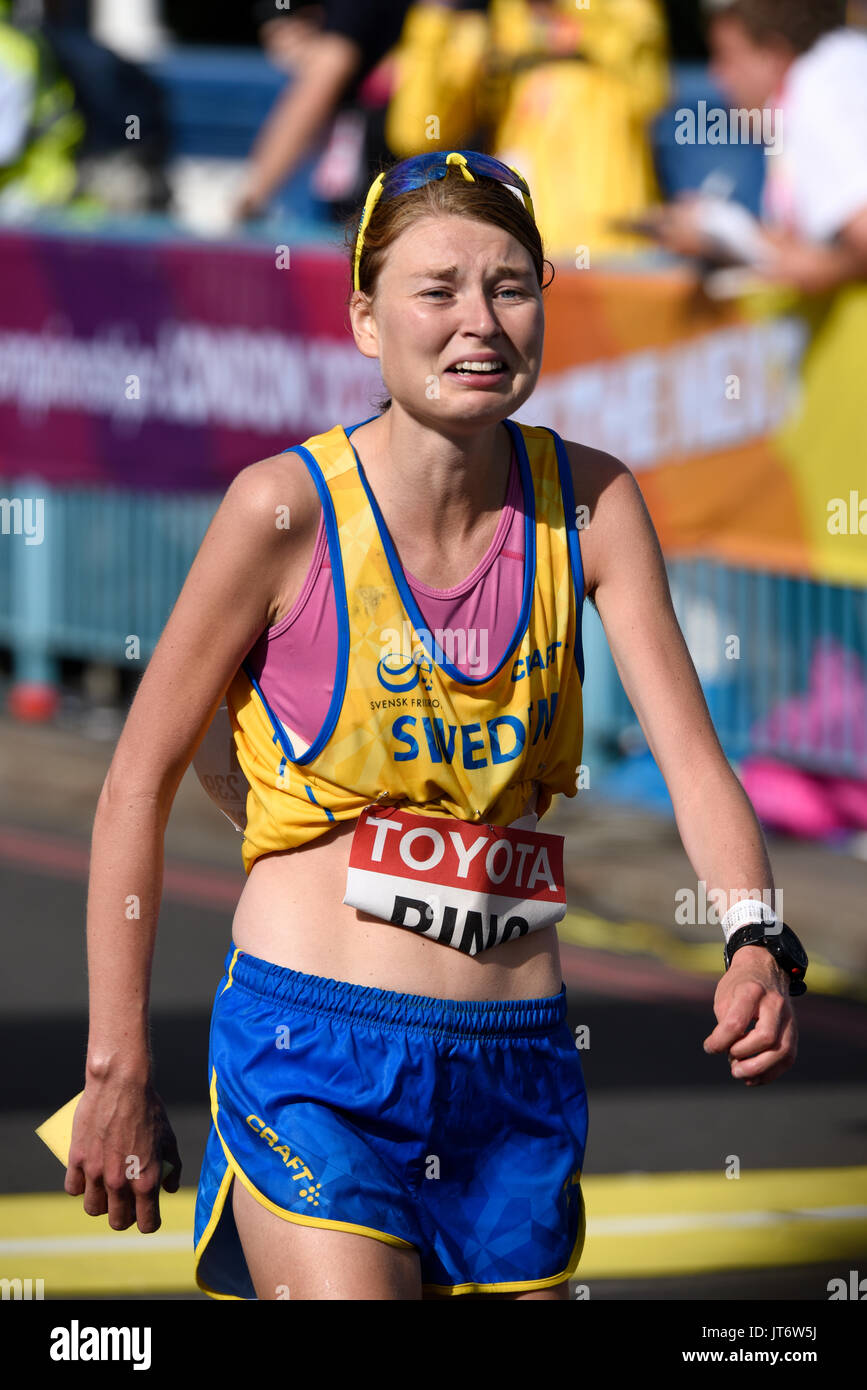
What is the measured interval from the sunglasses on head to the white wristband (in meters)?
0.94

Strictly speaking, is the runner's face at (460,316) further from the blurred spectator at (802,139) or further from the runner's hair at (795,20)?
the runner's hair at (795,20)

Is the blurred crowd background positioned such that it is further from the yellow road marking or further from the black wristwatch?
the black wristwatch

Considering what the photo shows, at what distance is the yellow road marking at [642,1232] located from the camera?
469 centimetres

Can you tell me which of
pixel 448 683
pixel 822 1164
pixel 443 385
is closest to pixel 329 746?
pixel 448 683

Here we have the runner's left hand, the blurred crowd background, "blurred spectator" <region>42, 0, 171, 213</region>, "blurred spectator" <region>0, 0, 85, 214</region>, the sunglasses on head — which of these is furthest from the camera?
"blurred spectator" <region>42, 0, 171, 213</region>

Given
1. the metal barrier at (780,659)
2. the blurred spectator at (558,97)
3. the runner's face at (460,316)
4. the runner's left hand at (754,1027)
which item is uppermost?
the blurred spectator at (558,97)

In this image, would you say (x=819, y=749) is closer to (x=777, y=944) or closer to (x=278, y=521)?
(x=777, y=944)

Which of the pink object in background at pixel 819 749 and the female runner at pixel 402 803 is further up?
the pink object in background at pixel 819 749

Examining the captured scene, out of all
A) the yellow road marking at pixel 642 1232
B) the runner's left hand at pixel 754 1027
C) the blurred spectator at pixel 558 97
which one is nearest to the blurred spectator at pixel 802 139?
the blurred spectator at pixel 558 97

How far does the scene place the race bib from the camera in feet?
9.70

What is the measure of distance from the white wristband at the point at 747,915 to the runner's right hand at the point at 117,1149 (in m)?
0.78

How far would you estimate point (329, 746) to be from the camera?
2928 millimetres

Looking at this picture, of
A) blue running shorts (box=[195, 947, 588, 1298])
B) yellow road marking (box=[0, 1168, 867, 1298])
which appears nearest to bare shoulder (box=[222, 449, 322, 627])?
blue running shorts (box=[195, 947, 588, 1298])

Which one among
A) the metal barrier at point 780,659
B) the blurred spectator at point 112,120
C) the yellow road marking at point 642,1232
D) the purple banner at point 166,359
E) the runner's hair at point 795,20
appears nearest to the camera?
the yellow road marking at point 642,1232
